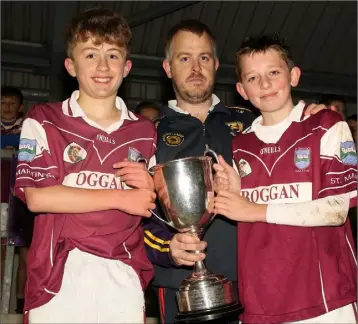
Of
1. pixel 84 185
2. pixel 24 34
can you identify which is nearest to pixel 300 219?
pixel 84 185

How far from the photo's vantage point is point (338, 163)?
2.41m

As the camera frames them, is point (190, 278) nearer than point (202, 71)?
Yes

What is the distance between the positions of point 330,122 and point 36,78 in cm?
765

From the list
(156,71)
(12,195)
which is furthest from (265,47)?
(156,71)

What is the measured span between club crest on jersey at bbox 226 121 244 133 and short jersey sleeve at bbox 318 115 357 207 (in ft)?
1.85

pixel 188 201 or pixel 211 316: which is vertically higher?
pixel 188 201

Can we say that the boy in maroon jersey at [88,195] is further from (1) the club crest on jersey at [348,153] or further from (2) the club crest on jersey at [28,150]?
(1) the club crest on jersey at [348,153]

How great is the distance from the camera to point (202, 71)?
2953 mm

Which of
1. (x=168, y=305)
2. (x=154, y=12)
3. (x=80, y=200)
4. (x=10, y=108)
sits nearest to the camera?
(x=80, y=200)

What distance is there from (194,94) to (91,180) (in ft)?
2.68

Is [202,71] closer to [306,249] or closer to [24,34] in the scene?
[306,249]

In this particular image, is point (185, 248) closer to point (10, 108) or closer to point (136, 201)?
point (136, 201)

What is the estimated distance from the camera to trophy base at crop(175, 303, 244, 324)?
230cm

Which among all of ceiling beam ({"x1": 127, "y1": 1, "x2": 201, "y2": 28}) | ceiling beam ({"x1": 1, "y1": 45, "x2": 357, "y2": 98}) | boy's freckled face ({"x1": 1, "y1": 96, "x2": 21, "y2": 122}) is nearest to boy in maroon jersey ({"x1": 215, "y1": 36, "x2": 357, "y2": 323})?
boy's freckled face ({"x1": 1, "y1": 96, "x2": 21, "y2": 122})
